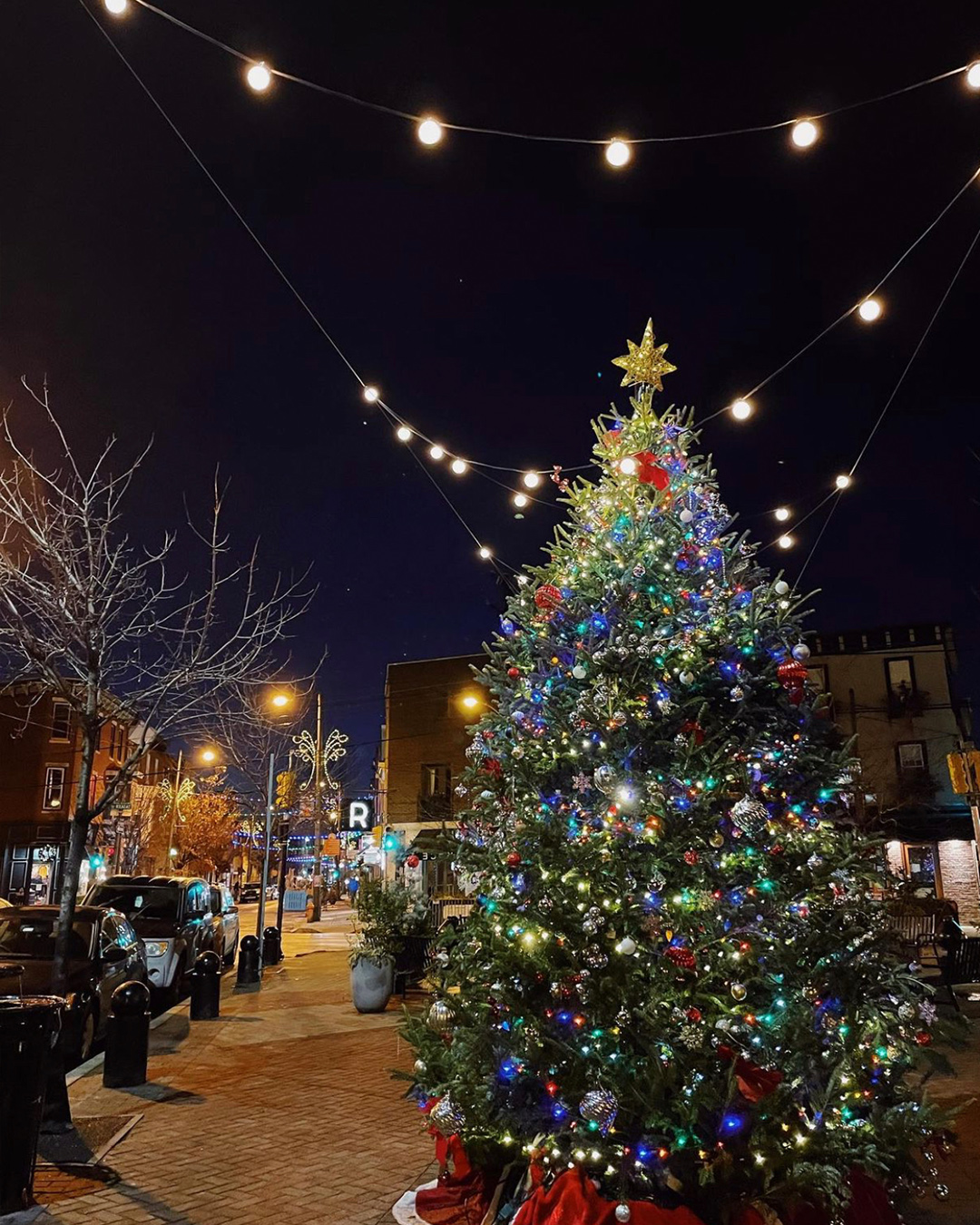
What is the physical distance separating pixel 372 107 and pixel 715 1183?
Result: 278 inches

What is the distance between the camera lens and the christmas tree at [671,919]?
4.05 m

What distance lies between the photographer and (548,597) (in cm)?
543

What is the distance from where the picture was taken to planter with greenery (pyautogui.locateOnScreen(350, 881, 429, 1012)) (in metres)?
12.3

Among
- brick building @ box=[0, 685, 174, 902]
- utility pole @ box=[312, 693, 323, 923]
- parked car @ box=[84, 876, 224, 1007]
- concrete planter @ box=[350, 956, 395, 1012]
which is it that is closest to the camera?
concrete planter @ box=[350, 956, 395, 1012]

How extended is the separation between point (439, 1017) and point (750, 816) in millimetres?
1994

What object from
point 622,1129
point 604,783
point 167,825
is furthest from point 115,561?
point 167,825

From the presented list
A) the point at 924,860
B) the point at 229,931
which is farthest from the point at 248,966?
the point at 924,860

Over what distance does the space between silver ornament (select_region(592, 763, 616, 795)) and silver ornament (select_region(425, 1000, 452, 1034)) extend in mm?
1420

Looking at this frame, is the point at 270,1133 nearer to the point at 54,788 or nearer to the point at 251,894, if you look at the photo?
the point at 54,788

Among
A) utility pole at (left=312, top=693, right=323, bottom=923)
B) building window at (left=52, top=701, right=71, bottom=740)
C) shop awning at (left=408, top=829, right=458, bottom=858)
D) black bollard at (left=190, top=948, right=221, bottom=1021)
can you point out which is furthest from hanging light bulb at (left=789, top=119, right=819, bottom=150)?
building window at (left=52, top=701, right=71, bottom=740)

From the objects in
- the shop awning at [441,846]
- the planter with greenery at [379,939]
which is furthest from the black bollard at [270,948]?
the shop awning at [441,846]

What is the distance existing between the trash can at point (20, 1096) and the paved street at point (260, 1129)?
24cm

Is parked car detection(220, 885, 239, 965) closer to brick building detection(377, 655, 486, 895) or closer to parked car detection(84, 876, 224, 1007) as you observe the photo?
parked car detection(84, 876, 224, 1007)

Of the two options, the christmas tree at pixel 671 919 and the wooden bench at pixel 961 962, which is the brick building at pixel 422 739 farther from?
the christmas tree at pixel 671 919
